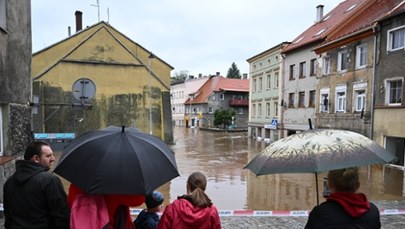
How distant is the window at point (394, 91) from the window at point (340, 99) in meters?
3.92

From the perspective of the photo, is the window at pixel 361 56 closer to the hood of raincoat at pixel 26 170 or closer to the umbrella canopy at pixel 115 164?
the umbrella canopy at pixel 115 164

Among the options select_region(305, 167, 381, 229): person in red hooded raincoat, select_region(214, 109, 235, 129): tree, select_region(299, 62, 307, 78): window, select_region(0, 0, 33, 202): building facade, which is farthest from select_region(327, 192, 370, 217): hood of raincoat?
select_region(214, 109, 235, 129): tree

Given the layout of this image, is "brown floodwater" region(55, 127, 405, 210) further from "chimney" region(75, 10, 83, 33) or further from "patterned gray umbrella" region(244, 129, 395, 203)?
"chimney" region(75, 10, 83, 33)

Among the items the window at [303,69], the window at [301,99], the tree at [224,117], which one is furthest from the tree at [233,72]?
the window at [301,99]

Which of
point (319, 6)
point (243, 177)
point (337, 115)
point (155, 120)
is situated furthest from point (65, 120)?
point (319, 6)

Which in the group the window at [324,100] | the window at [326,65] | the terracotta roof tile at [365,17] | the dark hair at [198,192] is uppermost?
the terracotta roof tile at [365,17]

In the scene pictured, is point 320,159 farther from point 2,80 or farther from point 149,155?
point 2,80

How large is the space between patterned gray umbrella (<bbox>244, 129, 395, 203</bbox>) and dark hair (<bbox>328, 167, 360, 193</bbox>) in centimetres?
13

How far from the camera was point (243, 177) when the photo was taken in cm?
1499

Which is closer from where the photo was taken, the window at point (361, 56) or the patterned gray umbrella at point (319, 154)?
the patterned gray umbrella at point (319, 154)

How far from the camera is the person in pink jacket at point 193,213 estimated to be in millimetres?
2811

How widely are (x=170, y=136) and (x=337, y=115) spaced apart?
549 inches

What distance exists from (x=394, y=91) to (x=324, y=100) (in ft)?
21.0

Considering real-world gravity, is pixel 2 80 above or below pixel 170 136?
above
